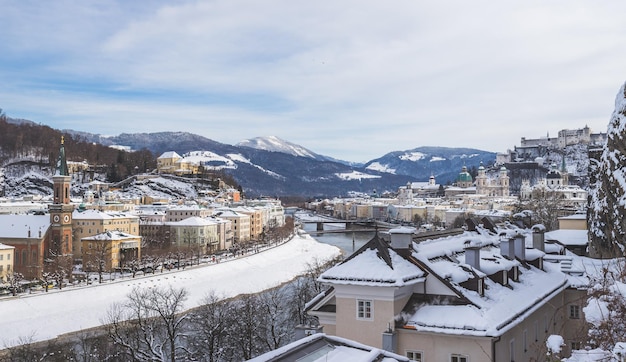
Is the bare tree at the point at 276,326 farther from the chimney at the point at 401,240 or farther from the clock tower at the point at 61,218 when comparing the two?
the clock tower at the point at 61,218

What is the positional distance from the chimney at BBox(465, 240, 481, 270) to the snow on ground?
67.3 feet

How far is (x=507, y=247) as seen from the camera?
1334 centimetres

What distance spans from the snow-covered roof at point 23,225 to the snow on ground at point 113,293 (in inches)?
504

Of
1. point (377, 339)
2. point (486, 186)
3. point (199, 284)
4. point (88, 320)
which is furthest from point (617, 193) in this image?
point (486, 186)

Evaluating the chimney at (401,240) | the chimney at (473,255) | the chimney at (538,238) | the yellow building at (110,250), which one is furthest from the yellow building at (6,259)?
the chimney at (473,255)

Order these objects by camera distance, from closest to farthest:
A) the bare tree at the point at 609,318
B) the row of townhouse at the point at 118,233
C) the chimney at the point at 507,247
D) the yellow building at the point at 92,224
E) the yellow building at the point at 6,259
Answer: the bare tree at the point at 609,318 < the chimney at the point at 507,247 < the yellow building at the point at 6,259 < the row of townhouse at the point at 118,233 < the yellow building at the point at 92,224

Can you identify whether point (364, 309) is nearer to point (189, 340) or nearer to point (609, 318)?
point (609, 318)

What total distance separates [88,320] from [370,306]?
77.2 feet

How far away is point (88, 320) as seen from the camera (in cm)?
3002

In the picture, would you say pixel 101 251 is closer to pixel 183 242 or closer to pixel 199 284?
pixel 199 284

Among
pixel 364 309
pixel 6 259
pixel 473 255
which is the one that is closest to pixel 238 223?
pixel 6 259

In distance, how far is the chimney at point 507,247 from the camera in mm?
13273

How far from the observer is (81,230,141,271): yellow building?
45.7 metres

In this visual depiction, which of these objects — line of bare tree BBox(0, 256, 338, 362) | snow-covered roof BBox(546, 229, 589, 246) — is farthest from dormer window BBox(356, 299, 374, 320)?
snow-covered roof BBox(546, 229, 589, 246)
